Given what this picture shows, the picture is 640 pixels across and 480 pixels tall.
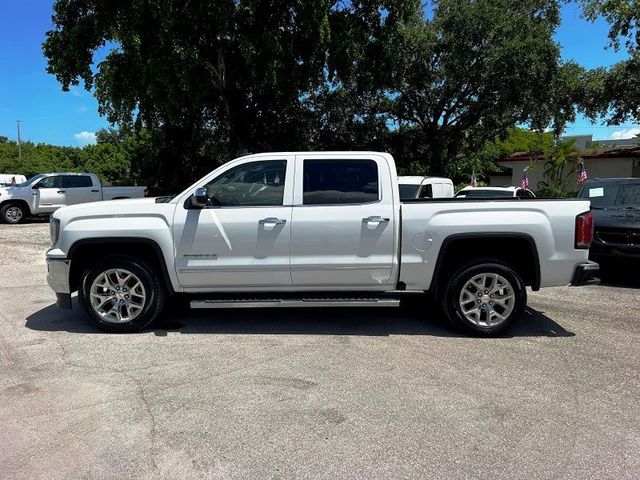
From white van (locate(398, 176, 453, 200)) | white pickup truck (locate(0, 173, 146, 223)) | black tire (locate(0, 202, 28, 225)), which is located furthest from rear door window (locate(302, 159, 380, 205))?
black tire (locate(0, 202, 28, 225))

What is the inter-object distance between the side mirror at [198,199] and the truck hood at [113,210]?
0.28 meters

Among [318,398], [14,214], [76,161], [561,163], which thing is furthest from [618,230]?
[76,161]

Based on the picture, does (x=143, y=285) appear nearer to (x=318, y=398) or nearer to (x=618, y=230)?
(x=318, y=398)

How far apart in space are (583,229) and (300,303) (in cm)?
303

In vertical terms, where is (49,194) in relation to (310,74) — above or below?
below

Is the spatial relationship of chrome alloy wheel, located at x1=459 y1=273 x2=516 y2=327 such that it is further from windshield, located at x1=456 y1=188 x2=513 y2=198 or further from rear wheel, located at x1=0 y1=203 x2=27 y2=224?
rear wheel, located at x1=0 y1=203 x2=27 y2=224

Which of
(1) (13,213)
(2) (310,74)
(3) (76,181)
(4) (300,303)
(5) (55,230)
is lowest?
(4) (300,303)

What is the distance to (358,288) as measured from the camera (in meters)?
5.67

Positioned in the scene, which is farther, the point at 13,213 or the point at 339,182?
the point at 13,213

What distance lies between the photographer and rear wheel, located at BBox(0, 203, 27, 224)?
17875 millimetres

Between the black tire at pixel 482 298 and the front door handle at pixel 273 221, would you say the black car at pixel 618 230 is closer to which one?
the black tire at pixel 482 298

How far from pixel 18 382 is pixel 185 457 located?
6.74 ft

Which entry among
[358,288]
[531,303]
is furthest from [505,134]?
[358,288]

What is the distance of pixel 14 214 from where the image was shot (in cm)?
1805
